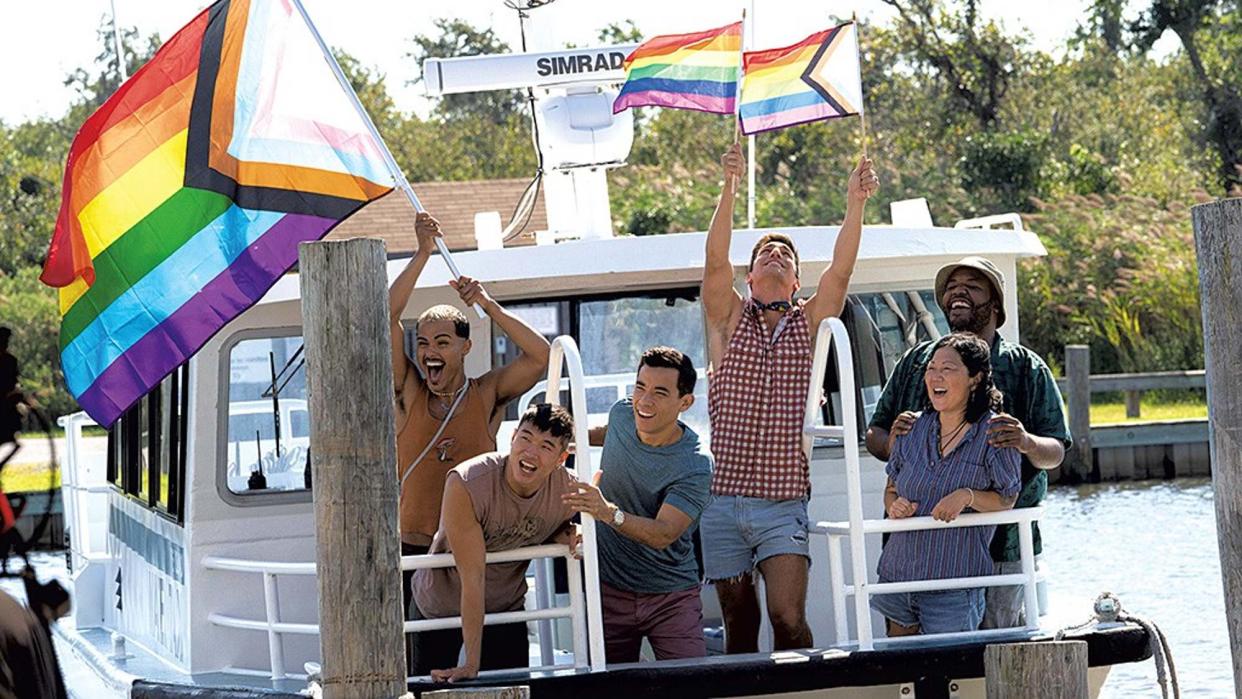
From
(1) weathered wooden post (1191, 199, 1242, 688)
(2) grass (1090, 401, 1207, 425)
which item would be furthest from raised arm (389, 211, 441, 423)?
(2) grass (1090, 401, 1207, 425)

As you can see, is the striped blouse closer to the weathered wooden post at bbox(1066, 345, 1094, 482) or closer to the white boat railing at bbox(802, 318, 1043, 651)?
the white boat railing at bbox(802, 318, 1043, 651)

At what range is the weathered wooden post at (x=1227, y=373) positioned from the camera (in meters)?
6.34

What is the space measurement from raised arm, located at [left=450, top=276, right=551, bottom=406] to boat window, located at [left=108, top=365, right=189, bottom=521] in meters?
1.38

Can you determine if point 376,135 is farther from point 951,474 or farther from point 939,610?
point 939,610

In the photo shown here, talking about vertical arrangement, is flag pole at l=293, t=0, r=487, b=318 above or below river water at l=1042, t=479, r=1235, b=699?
above

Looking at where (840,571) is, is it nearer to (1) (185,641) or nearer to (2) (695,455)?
(2) (695,455)

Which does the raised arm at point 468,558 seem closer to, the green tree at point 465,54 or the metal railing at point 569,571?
the metal railing at point 569,571

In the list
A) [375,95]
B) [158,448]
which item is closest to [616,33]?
[375,95]

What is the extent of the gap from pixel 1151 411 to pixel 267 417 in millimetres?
18327

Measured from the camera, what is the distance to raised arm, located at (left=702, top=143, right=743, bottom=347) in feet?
23.8

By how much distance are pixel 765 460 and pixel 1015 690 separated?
1.22 meters

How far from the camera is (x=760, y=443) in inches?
280

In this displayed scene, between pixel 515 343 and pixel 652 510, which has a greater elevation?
pixel 515 343

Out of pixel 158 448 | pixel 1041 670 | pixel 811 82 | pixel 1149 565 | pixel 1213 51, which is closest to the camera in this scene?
pixel 1041 670
